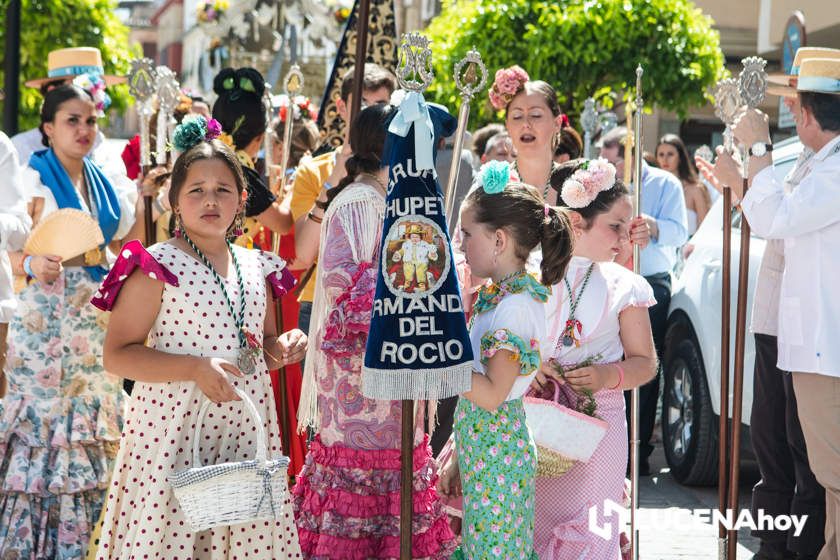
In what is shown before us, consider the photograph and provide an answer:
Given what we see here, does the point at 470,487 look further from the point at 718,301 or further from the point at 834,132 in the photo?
the point at 718,301

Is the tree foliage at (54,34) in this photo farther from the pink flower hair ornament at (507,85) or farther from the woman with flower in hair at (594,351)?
the woman with flower in hair at (594,351)

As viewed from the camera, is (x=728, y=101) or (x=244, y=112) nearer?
(x=728, y=101)

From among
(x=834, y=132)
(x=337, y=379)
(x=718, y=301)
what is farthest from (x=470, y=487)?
(x=718, y=301)

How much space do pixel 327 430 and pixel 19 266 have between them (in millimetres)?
1886

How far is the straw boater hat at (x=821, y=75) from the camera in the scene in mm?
5191

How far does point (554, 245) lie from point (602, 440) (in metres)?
0.90

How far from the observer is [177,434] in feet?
13.4

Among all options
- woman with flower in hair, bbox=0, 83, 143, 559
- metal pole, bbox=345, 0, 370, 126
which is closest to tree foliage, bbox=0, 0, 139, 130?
woman with flower in hair, bbox=0, 83, 143, 559

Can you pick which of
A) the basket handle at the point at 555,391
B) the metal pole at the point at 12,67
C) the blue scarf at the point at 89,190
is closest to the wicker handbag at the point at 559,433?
the basket handle at the point at 555,391

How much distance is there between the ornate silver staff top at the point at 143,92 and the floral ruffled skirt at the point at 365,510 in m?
1.88

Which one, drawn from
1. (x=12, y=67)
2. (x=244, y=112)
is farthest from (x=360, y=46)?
(x=12, y=67)

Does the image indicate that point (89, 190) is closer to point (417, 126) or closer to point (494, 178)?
point (494, 178)

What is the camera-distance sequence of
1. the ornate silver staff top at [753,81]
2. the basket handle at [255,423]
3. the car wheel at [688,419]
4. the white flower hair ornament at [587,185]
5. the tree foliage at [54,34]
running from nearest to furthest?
the basket handle at [255,423] < the white flower hair ornament at [587,185] < the ornate silver staff top at [753,81] < the car wheel at [688,419] < the tree foliage at [54,34]

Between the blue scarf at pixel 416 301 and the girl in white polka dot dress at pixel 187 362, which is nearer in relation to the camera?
the blue scarf at pixel 416 301
